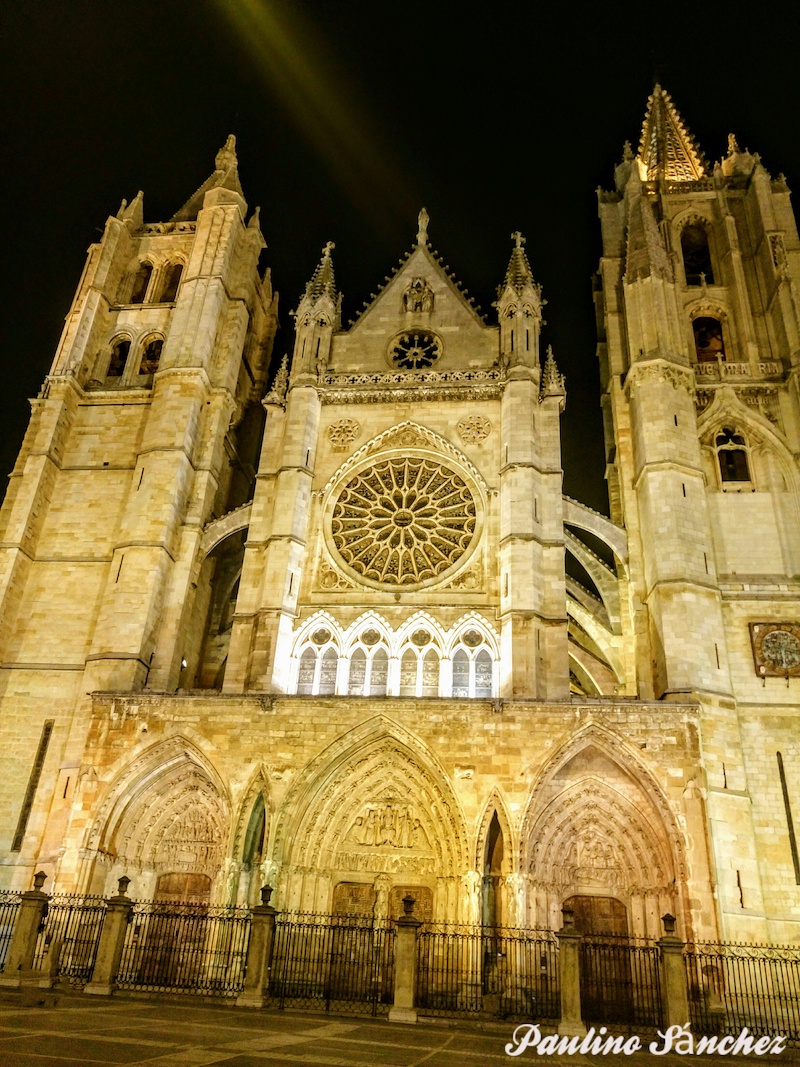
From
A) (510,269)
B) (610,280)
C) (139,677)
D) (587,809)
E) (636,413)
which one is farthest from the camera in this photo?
(610,280)

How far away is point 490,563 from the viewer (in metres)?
18.1

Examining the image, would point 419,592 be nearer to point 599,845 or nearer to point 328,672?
point 328,672

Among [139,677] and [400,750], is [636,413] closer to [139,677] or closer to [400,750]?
[400,750]

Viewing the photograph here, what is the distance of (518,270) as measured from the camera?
2180 centimetres

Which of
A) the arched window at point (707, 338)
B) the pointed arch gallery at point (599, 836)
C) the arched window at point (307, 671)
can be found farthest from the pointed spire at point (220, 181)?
the pointed arch gallery at point (599, 836)

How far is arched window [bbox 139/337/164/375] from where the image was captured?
23.3 m

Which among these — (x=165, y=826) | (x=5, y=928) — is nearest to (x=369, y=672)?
(x=165, y=826)

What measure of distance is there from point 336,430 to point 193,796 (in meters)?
9.41

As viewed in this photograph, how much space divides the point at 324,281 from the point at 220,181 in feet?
20.0

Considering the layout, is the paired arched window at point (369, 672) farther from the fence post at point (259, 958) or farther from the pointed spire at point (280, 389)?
the pointed spire at point (280, 389)

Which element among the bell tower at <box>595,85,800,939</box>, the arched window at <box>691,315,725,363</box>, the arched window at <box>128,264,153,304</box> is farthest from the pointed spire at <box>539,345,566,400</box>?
the arched window at <box>128,264,153,304</box>

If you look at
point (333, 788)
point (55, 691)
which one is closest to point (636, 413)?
point (333, 788)

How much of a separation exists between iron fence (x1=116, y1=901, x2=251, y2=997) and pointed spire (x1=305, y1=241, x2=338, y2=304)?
15654 millimetres

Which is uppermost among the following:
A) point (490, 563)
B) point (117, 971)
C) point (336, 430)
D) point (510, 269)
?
point (510, 269)
